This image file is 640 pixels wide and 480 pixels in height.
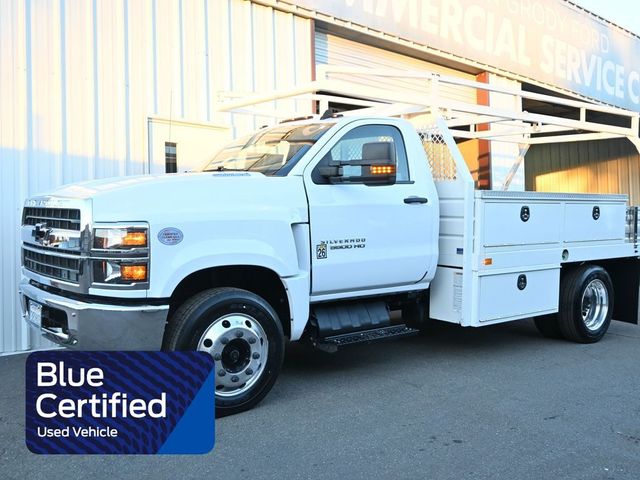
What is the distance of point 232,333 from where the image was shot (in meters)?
4.63

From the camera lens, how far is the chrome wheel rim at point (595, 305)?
7.35 metres

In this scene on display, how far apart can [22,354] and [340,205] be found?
405 cm

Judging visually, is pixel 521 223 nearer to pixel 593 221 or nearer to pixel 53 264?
pixel 593 221

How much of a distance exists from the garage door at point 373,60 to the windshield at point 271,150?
4928mm

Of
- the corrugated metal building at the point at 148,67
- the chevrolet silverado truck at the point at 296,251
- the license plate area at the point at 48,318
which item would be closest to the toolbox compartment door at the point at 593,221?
the chevrolet silverado truck at the point at 296,251

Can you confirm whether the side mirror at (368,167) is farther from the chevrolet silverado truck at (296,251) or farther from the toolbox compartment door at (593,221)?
the toolbox compartment door at (593,221)

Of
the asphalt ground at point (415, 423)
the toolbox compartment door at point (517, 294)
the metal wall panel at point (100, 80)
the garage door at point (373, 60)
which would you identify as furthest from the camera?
the garage door at point (373, 60)

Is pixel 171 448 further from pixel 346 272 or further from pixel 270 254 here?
pixel 346 272

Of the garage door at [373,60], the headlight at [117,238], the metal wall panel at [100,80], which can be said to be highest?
the garage door at [373,60]

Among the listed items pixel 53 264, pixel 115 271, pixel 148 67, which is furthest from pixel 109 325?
pixel 148 67

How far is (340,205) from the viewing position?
5293 millimetres

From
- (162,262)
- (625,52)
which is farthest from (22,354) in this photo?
(625,52)

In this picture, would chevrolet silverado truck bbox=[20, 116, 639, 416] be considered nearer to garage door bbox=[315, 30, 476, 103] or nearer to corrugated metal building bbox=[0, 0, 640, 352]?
corrugated metal building bbox=[0, 0, 640, 352]

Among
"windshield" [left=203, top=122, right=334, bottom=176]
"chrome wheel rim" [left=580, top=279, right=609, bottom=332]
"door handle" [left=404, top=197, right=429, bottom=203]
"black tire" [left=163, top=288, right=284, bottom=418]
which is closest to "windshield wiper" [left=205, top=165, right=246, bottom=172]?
"windshield" [left=203, top=122, right=334, bottom=176]
